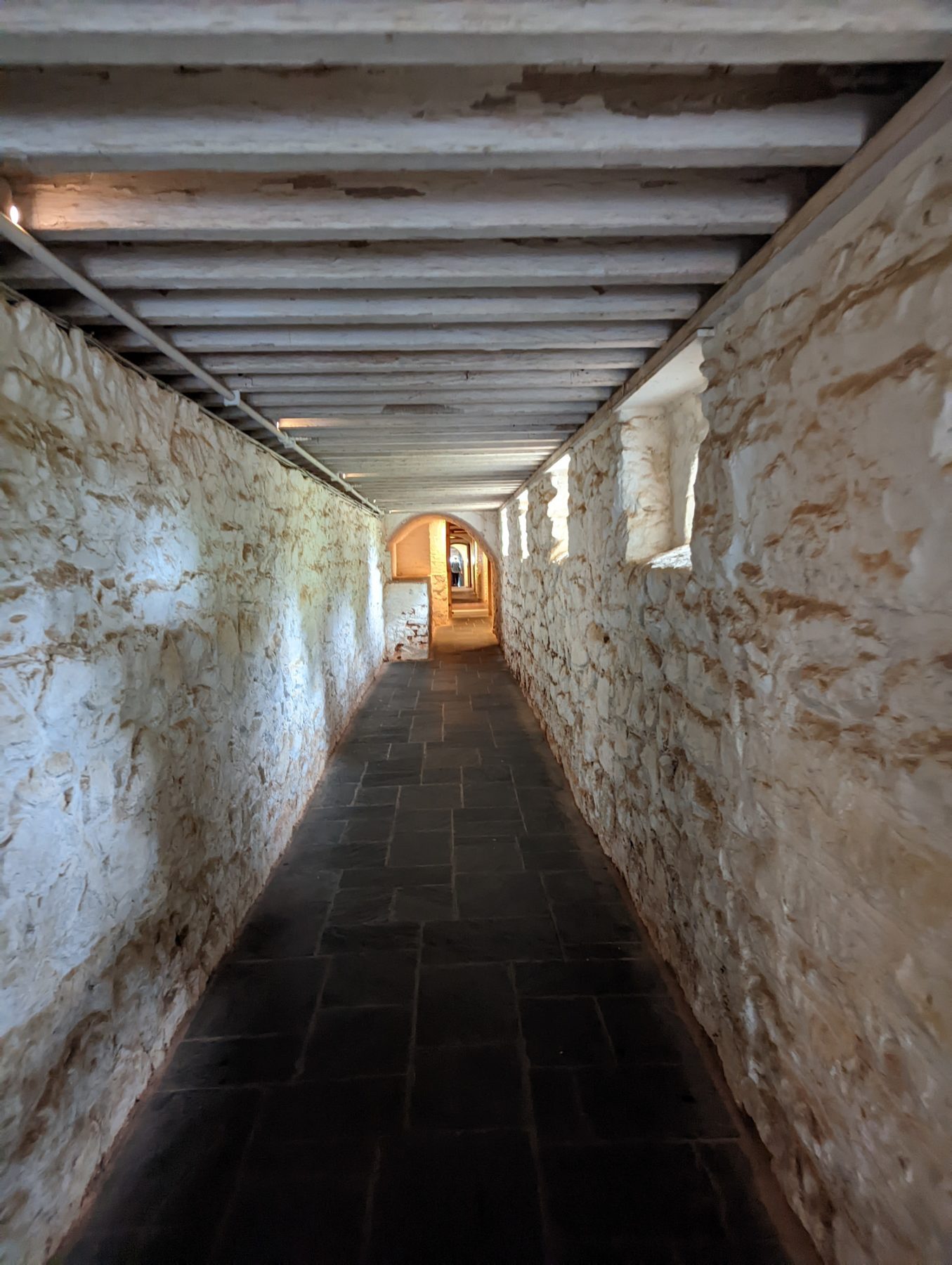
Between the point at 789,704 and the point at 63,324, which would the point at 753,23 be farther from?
the point at 63,324

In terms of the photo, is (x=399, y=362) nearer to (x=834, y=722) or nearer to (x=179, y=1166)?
(x=834, y=722)

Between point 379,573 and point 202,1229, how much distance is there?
7.31 m

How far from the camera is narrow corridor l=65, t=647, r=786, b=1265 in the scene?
142cm

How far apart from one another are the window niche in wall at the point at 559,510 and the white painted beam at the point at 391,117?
309 centimetres

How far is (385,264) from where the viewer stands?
144 cm

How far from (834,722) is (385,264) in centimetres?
154

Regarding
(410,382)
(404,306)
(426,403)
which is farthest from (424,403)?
(404,306)

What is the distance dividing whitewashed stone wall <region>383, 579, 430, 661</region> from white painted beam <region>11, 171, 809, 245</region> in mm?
7320

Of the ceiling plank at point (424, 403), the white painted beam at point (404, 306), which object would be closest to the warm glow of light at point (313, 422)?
the ceiling plank at point (424, 403)

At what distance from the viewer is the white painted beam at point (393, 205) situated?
1215 mm

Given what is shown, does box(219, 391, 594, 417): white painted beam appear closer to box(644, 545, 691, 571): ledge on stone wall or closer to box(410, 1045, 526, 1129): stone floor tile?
box(644, 545, 691, 571): ledge on stone wall

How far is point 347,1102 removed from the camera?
174cm

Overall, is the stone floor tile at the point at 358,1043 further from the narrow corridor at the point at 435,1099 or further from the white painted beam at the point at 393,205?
the white painted beam at the point at 393,205

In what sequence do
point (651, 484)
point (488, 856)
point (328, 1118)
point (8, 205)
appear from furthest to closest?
point (488, 856)
point (651, 484)
point (328, 1118)
point (8, 205)
